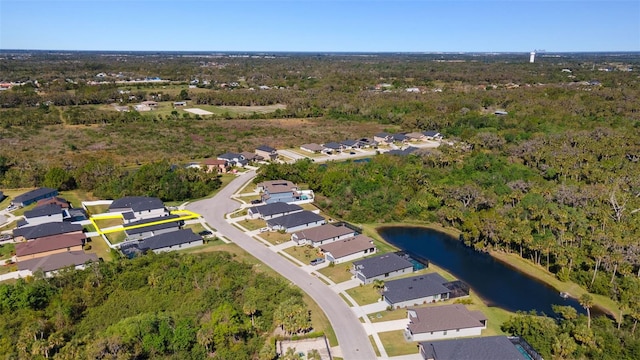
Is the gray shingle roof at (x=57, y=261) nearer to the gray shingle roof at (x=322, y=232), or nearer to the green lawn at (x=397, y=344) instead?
the gray shingle roof at (x=322, y=232)

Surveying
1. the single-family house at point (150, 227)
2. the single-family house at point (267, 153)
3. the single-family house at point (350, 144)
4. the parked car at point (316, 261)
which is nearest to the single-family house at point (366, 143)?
the single-family house at point (350, 144)

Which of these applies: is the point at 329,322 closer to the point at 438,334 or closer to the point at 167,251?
the point at 438,334

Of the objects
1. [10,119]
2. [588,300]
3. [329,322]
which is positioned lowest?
[329,322]

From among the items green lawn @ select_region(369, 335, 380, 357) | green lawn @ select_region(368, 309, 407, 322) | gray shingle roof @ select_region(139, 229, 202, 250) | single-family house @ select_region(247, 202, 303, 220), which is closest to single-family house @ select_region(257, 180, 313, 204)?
single-family house @ select_region(247, 202, 303, 220)

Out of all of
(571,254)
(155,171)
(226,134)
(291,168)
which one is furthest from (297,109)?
(571,254)

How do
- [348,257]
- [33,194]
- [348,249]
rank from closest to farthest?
[348,257] < [348,249] < [33,194]

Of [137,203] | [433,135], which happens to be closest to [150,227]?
[137,203]

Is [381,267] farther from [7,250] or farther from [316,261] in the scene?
[7,250]
